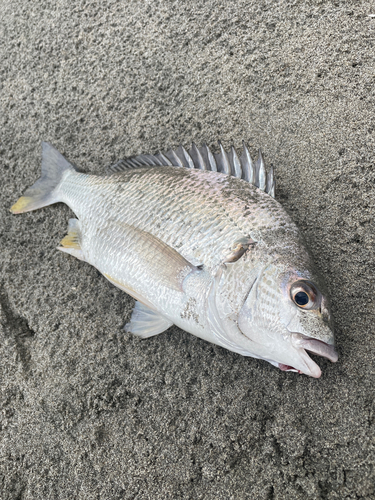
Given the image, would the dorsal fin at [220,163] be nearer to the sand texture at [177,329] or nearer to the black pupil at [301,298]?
the sand texture at [177,329]

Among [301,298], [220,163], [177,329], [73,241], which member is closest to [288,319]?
[301,298]

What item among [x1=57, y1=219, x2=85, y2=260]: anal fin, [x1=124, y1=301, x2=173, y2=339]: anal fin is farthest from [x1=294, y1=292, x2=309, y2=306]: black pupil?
[x1=57, y1=219, x2=85, y2=260]: anal fin

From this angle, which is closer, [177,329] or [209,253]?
[209,253]

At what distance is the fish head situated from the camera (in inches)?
35.7

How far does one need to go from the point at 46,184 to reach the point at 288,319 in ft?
4.25

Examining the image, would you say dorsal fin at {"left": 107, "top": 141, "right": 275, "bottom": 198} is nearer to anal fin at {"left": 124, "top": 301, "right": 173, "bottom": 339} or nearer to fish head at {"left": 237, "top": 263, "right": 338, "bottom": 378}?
fish head at {"left": 237, "top": 263, "right": 338, "bottom": 378}

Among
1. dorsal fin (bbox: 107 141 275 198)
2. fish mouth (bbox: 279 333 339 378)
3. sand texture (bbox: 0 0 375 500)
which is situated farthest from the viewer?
dorsal fin (bbox: 107 141 275 198)

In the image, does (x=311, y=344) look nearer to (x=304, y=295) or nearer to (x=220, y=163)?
(x=304, y=295)

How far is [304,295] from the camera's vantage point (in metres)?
0.93

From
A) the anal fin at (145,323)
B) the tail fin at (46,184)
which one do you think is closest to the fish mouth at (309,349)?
the anal fin at (145,323)

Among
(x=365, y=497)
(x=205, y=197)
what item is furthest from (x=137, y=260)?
(x=365, y=497)

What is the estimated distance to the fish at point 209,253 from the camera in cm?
94

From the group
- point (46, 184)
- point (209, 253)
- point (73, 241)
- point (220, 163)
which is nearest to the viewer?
point (209, 253)

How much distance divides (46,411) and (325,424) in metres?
0.98
